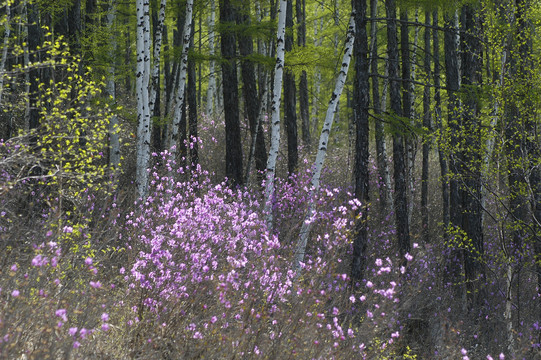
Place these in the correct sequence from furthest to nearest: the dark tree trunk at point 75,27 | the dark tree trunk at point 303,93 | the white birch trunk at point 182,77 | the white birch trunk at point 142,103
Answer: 1. the dark tree trunk at point 303,93
2. the white birch trunk at point 182,77
3. the dark tree trunk at point 75,27
4. the white birch trunk at point 142,103

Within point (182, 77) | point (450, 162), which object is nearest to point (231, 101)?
point (182, 77)

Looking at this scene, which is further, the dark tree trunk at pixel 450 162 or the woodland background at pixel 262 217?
the dark tree trunk at pixel 450 162

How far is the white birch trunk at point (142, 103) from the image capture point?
29.9 ft

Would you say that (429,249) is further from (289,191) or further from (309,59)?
(309,59)

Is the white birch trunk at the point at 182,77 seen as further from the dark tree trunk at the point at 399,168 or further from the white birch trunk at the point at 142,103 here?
the dark tree trunk at the point at 399,168

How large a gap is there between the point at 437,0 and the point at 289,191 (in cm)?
526

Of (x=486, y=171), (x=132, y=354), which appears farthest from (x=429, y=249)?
(x=132, y=354)

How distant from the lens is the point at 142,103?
362 inches

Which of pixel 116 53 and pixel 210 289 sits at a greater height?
pixel 116 53

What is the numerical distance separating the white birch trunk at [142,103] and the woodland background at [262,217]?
4 centimetres

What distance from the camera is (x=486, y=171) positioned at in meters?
9.27

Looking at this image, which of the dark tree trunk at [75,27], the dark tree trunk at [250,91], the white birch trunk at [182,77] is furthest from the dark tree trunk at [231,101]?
the dark tree trunk at [75,27]

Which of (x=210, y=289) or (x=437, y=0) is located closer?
(x=210, y=289)

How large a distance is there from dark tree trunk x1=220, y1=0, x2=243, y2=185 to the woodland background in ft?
0.19
